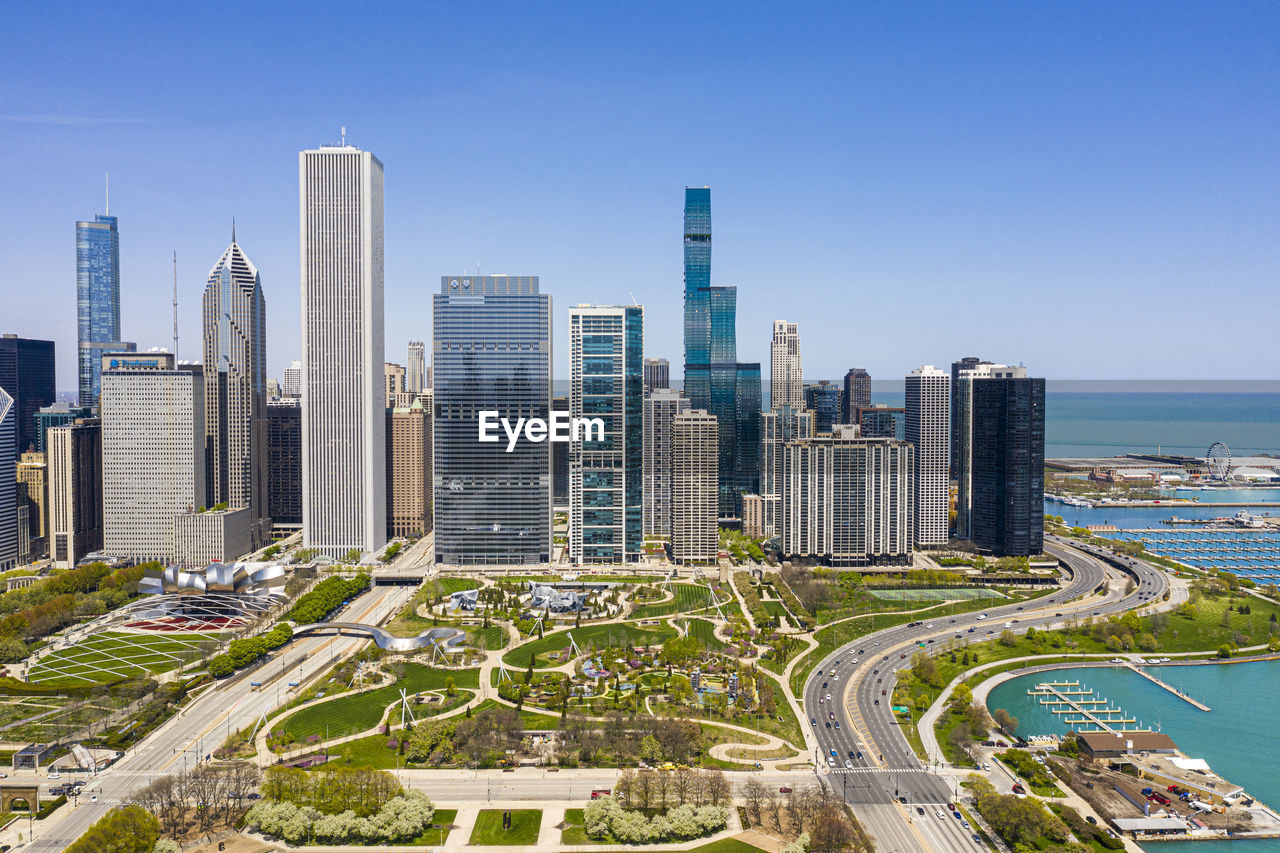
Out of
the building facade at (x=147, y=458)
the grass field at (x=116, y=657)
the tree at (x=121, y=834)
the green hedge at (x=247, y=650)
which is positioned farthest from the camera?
the building facade at (x=147, y=458)

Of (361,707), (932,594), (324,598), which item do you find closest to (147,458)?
(324,598)

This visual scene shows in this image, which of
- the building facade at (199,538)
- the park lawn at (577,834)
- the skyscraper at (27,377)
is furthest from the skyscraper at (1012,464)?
the skyscraper at (27,377)

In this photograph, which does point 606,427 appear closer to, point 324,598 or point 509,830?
point 324,598

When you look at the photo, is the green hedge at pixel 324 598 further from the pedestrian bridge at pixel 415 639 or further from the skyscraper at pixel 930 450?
the skyscraper at pixel 930 450

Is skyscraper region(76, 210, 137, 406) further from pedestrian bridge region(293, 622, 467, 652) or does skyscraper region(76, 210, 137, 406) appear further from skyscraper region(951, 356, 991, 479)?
skyscraper region(951, 356, 991, 479)

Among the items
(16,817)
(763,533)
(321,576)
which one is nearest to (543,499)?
(321,576)

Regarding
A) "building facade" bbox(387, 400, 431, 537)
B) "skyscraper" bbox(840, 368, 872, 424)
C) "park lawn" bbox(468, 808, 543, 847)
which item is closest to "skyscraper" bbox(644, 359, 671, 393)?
"skyscraper" bbox(840, 368, 872, 424)

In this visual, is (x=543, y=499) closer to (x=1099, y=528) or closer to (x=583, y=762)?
(x=583, y=762)
